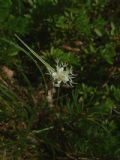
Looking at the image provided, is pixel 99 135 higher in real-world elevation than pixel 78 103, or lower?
lower

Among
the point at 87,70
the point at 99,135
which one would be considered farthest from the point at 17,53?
the point at 99,135

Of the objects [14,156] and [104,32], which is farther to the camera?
[104,32]

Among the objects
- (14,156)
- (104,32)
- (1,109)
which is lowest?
(14,156)

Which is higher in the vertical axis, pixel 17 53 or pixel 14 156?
pixel 17 53

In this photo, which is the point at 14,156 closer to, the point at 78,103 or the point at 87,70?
the point at 78,103

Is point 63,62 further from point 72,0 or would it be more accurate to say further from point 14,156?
point 14,156

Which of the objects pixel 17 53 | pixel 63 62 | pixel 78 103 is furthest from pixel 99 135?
pixel 17 53
